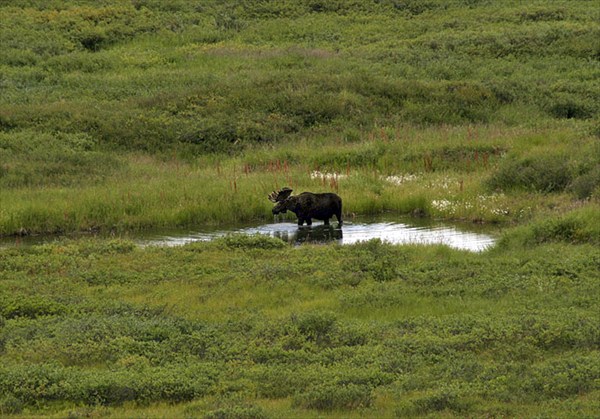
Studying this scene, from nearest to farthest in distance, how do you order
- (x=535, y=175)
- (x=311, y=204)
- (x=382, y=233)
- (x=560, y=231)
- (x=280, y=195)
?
(x=560, y=231), (x=382, y=233), (x=311, y=204), (x=280, y=195), (x=535, y=175)

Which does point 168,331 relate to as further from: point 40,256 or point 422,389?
point 40,256

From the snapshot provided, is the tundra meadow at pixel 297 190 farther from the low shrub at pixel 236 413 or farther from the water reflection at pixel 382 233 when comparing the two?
the water reflection at pixel 382 233

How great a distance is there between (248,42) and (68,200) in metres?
Result: 26.5

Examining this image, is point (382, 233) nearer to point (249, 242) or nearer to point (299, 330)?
point (249, 242)

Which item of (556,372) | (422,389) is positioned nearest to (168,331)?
(422,389)

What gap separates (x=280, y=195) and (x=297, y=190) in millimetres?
2446

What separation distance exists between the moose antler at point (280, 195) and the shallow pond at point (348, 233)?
0.60 metres

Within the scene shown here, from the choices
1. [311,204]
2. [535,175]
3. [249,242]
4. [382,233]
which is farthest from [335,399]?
[535,175]

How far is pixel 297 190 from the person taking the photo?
80.1 ft

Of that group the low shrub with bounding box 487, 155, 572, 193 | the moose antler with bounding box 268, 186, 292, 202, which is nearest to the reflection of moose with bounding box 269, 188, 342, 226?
the moose antler with bounding box 268, 186, 292, 202

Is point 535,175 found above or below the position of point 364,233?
above

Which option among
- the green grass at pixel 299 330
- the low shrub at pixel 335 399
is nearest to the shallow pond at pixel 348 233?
the green grass at pixel 299 330

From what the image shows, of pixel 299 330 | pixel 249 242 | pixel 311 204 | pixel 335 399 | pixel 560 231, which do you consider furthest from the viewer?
pixel 311 204

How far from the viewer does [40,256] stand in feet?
58.6
